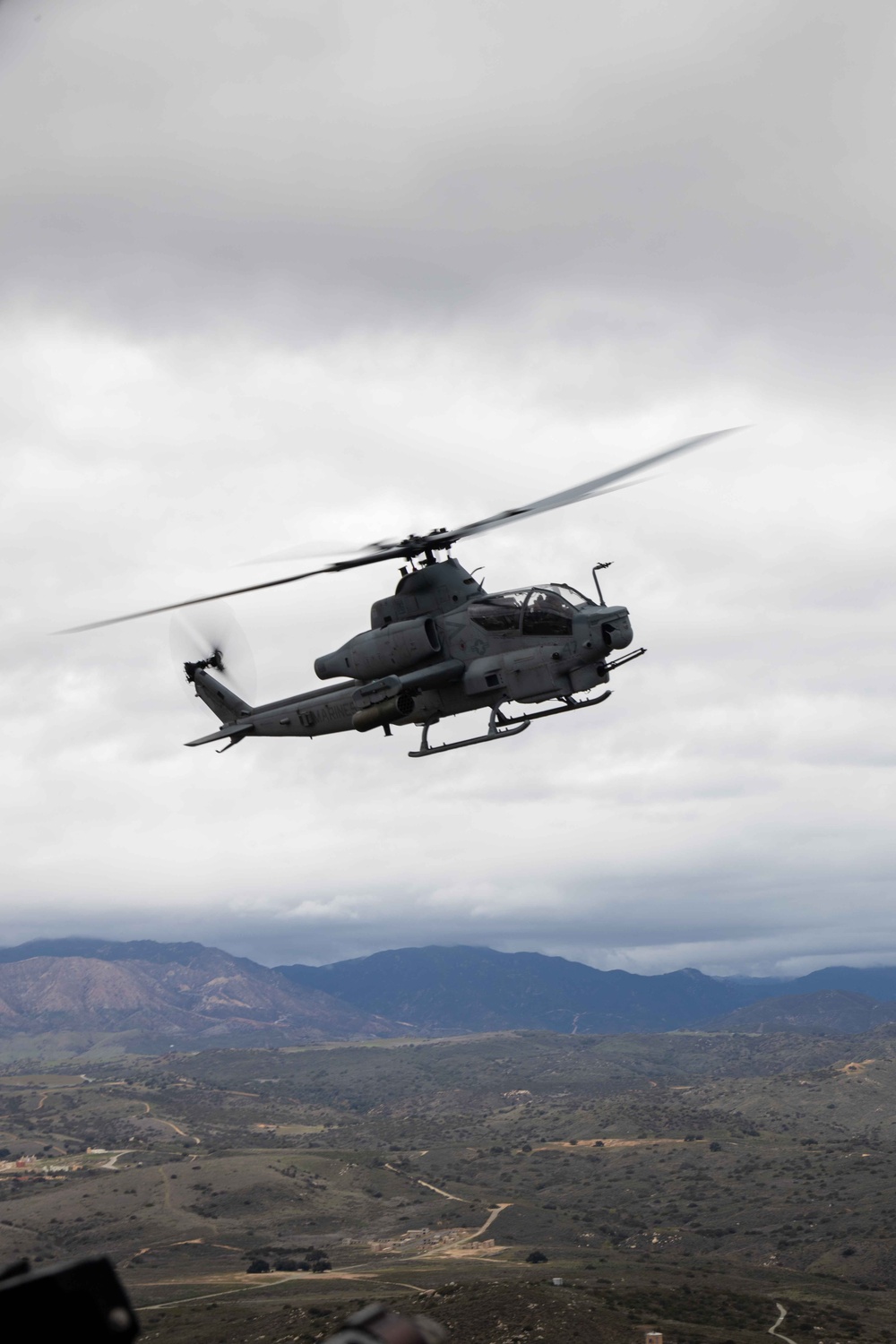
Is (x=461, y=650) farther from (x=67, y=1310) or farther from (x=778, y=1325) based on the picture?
(x=778, y=1325)

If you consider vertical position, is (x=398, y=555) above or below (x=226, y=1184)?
above

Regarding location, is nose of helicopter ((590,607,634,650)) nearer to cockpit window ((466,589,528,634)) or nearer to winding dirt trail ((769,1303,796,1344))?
cockpit window ((466,589,528,634))

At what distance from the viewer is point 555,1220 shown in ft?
509

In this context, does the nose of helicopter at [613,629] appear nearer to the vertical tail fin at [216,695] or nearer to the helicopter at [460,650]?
the helicopter at [460,650]

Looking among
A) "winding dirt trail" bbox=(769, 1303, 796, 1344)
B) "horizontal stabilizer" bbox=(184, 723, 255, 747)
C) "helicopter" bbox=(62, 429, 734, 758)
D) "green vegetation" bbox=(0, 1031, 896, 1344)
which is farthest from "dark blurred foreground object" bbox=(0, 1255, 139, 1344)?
"winding dirt trail" bbox=(769, 1303, 796, 1344)

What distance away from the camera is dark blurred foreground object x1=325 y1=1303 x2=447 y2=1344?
13.0ft

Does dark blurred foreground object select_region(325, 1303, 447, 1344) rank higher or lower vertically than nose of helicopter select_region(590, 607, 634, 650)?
lower

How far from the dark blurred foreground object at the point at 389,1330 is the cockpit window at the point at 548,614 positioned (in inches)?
1210

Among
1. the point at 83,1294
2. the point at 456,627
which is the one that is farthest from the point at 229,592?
the point at 83,1294

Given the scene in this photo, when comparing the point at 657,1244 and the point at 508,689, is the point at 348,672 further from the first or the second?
the point at 657,1244

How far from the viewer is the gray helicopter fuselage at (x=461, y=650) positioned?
113 feet

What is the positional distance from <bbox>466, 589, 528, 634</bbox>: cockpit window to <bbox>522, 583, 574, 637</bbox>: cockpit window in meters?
0.28

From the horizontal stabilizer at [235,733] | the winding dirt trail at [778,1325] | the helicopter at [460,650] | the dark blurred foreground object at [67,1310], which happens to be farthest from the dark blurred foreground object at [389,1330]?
the winding dirt trail at [778,1325]

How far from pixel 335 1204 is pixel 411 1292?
76.6 meters
